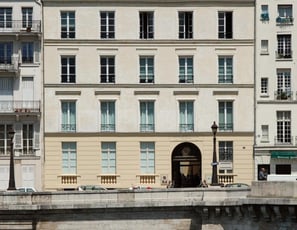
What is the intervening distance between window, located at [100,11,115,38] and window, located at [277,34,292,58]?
12735mm

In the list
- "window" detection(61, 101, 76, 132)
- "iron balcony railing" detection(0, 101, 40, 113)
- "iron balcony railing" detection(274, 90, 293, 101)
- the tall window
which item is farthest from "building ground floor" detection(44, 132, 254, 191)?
"iron balcony railing" detection(274, 90, 293, 101)

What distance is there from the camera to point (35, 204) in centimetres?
4453

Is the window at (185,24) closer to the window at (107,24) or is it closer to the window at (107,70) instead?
the window at (107,24)

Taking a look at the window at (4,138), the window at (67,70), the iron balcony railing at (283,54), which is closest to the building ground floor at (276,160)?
the iron balcony railing at (283,54)

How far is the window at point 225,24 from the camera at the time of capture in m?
71.9

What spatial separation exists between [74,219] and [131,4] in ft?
98.7

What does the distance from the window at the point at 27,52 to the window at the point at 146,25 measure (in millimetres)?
8336

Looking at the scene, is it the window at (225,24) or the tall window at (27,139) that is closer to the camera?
the tall window at (27,139)

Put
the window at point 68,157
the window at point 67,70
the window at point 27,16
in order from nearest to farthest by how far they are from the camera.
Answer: the window at point 68,157 → the window at point 27,16 → the window at point 67,70

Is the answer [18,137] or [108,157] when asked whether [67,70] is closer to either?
[18,137]

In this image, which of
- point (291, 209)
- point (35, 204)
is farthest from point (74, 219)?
point (291, 209)

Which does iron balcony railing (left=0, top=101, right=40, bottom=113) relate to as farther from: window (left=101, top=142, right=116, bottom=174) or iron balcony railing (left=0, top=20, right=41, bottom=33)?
window (left=101, top=142, right=116, bottom=174)

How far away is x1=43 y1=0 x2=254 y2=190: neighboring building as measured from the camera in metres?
70.2

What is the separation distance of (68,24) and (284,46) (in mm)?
16592
